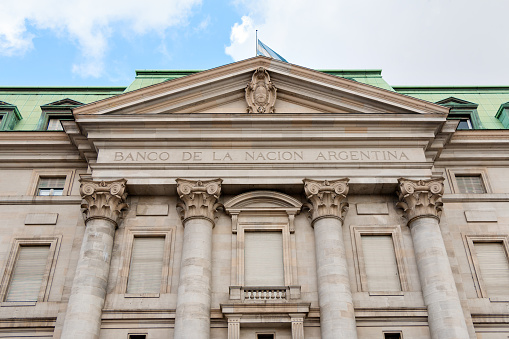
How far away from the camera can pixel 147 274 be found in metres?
24.9

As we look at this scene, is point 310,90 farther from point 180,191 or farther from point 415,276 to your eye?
point 415,276

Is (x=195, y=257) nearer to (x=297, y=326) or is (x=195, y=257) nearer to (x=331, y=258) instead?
(x=297, y=326)

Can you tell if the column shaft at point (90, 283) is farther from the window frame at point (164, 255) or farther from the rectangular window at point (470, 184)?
the rectangular window at point (470, 184)

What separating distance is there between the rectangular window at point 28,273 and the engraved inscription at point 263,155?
5.55m

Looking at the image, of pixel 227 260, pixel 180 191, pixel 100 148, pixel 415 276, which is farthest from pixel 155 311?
pixel 415 276

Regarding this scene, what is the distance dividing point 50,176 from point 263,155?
11.8m

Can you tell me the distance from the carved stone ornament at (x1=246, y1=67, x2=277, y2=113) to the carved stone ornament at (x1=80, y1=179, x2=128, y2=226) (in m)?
7.96

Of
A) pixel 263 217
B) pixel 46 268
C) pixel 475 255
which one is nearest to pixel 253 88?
pixel 263 217

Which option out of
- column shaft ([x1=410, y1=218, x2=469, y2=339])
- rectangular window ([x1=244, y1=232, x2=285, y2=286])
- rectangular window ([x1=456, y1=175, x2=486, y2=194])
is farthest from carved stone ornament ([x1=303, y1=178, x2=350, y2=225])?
rectangular window ([x1=456, y1=175, x2=486, y2=194])

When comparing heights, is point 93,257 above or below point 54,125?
below

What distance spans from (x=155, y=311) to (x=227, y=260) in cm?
405

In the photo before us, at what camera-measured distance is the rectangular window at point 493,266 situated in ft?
83.1

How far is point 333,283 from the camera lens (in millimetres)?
23438

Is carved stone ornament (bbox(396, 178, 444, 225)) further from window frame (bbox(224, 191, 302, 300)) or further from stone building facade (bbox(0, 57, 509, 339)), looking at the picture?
window frame (bbox(224, 191, 302, 300))
